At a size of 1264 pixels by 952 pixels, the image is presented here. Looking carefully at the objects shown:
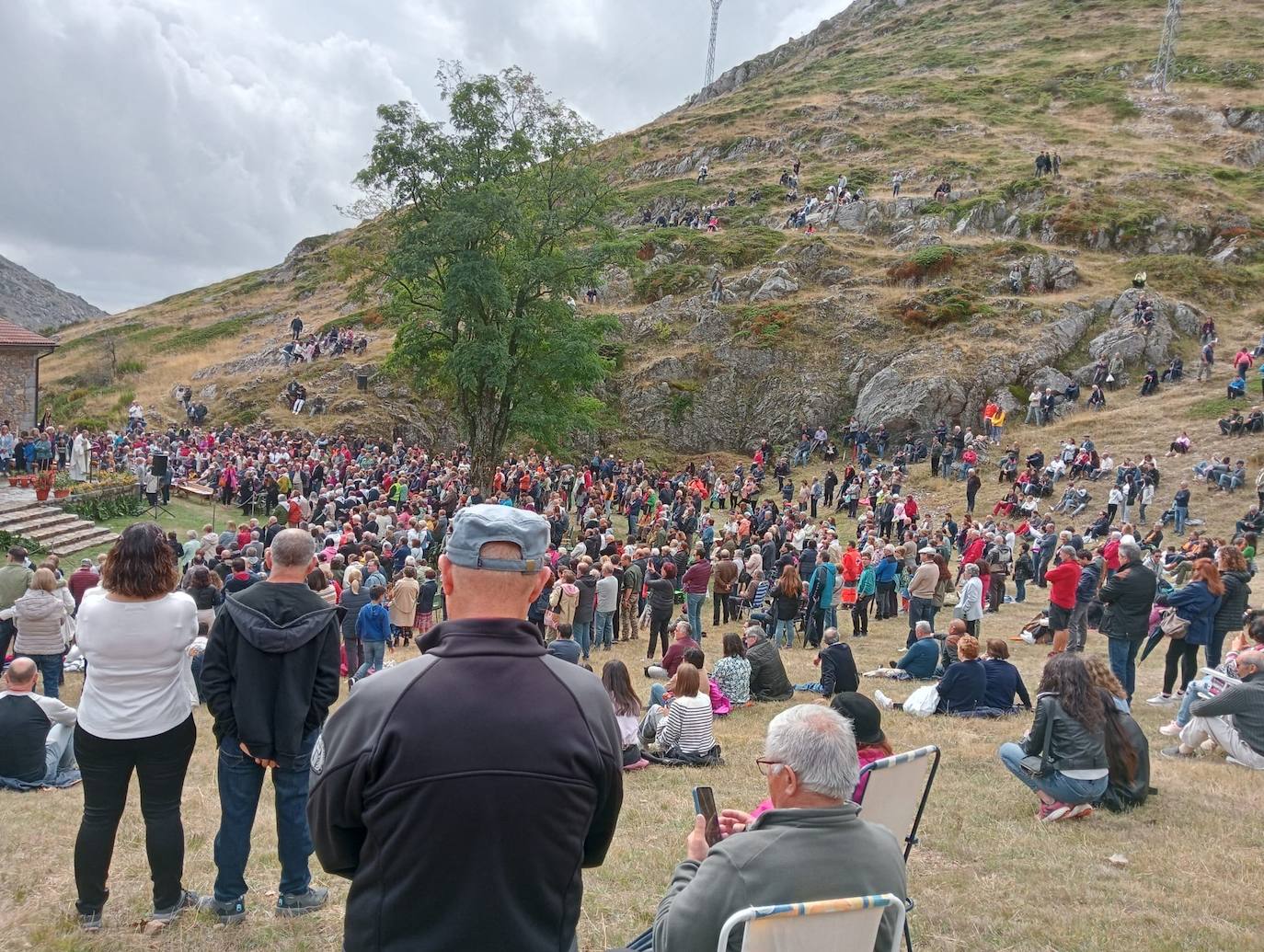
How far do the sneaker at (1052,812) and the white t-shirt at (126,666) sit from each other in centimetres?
529

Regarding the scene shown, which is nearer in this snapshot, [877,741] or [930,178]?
[877,741]

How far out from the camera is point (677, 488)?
25906 millimetres

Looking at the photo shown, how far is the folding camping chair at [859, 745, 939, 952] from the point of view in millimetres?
3559

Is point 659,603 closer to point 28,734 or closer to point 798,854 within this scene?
point 28,734

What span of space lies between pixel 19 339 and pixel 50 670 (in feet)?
80.8

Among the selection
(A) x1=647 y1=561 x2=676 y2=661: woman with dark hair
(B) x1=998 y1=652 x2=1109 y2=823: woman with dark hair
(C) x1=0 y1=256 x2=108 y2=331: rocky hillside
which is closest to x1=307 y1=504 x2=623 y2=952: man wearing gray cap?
(B) x1=998 y1=652 x2=1109 y2=823: woman with dark hair

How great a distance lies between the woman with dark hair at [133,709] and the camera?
358cm

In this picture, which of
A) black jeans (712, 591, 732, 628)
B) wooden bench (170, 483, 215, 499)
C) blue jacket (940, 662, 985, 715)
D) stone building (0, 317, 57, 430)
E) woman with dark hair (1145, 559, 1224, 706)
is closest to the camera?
blue jacket (940, 662, 985, 715)

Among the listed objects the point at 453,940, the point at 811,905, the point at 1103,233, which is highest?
the point at 1103,233

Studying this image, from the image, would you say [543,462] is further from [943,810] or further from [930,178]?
[930,178]

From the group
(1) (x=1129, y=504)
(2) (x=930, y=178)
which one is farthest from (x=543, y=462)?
(2) (x=930, y=178)

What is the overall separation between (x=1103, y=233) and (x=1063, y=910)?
4316 cm

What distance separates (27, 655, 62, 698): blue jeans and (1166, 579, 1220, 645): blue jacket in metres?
11.9

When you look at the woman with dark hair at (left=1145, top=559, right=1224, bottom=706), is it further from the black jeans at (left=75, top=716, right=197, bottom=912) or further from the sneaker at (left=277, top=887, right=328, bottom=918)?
the black jeans at (left=75, top=716, right=197, bottom=912)
